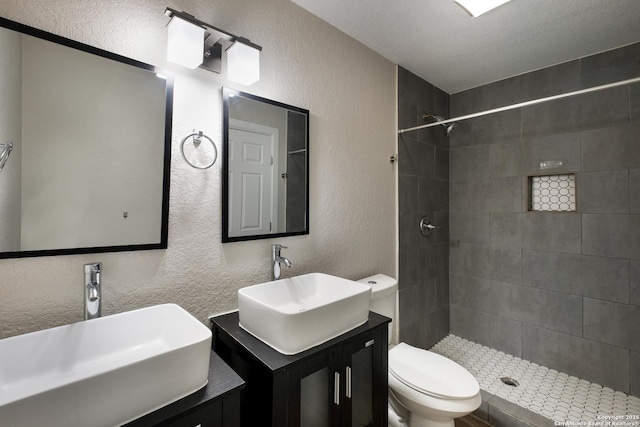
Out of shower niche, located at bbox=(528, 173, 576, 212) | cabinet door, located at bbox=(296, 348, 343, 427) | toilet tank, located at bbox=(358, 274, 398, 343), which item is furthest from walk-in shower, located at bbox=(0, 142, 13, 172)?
shower niche, located at bbox=(528, 173, 576, 212)

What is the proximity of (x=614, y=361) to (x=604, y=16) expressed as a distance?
2.25 m

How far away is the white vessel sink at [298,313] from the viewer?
3.49 feet

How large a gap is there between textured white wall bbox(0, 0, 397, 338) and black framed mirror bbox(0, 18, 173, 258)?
0.17 ft

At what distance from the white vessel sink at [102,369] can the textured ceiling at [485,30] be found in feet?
5.75

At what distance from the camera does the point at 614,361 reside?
204 centimetres

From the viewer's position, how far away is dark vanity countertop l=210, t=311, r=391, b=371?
1033 mm

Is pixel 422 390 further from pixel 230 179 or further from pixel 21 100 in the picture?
pixel 21 100

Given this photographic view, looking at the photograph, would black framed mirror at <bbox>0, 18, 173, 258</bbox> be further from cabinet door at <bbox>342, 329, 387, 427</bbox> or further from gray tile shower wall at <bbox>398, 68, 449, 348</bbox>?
gray tile shower wall at <bbox>398, 68, 449, 348</bbox>

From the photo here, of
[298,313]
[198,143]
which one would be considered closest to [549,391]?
[298,313]

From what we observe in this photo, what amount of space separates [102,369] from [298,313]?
573 millimetres

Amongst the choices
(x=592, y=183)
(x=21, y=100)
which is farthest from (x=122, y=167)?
(x=592, y=183)

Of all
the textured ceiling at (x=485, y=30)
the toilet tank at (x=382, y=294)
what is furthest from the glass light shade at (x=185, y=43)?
the toilet tank at (x=382, y=294)

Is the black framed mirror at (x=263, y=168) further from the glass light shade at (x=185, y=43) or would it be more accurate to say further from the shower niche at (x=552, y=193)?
the shower niche at (x=552, y=193)

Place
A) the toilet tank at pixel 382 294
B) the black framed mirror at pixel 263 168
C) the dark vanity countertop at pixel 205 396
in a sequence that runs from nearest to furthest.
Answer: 1. the dark vanity countertop at pixel 205 396
2. the black framed mirror at pixel 263 168
3. the toilet tank at pixel 382 294
